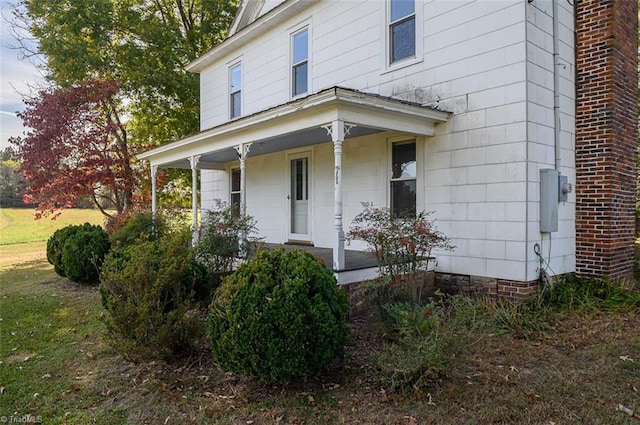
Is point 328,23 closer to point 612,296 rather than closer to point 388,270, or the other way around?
point 388,270

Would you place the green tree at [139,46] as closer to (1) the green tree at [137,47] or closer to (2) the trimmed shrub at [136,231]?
(1) the green tree at [137,47]

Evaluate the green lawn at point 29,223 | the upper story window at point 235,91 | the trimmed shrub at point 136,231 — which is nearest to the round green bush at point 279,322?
the trimmed shrub at point 136,231

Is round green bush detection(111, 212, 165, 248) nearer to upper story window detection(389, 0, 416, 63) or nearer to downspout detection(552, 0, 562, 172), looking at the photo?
upper story window detection(389, 0, 416, 63)

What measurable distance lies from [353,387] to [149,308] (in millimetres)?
2148

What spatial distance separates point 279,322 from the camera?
Result: 3615mm

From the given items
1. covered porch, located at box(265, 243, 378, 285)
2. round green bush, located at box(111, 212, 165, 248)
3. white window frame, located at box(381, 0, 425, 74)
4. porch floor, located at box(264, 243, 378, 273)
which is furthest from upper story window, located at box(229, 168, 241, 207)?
white window frame, located at box(381, 0, 425, 74)

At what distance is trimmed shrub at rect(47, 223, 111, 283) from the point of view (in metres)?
9.20

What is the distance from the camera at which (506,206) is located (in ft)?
20.7

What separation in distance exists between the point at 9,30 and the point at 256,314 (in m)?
17.1

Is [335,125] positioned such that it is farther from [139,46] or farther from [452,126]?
[139,46]

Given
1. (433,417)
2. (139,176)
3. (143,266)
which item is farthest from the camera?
(139,176)

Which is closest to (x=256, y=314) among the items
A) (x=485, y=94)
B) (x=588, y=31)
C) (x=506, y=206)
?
(x=506, y=206)

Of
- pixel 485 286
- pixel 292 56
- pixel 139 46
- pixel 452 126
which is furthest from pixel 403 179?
pixel 139 46

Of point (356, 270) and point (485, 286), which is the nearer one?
point (356, 270)
